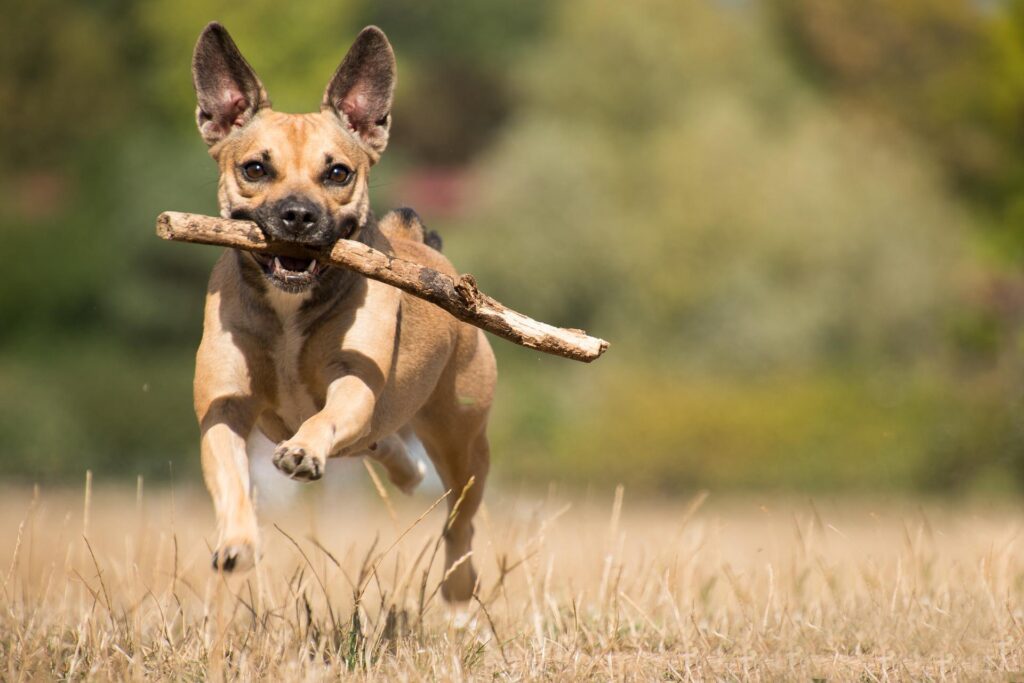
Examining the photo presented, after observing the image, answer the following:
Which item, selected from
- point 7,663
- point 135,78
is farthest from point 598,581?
point 135,78

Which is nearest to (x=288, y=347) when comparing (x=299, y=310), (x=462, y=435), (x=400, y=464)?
(x=299, y=310)

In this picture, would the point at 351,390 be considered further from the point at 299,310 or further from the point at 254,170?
the point at 254,170

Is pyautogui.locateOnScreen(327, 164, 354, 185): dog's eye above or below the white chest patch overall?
above

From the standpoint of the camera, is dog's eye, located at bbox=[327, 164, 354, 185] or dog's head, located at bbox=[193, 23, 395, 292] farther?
dog's eye, located at bbox=[327, 164, 354, 185]

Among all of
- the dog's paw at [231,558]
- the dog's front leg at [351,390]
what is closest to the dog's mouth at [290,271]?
the dog's front leg at [351,390]

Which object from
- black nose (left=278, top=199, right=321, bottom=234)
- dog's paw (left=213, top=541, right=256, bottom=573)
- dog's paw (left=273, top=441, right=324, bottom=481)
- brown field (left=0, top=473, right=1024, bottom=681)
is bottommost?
brown field (left=0, top=473, right=1024, bottom=681)

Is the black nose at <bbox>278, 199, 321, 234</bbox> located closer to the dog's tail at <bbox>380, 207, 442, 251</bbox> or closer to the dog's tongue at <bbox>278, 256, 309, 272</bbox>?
the dog's tongue at <bbox>278, 256, 309, 272</bbox>

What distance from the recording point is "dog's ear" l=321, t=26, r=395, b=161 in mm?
7609

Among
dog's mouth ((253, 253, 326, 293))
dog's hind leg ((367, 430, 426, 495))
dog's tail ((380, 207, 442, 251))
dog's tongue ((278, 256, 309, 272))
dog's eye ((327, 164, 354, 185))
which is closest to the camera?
dog's mouth ((253, 253, 326, 293))

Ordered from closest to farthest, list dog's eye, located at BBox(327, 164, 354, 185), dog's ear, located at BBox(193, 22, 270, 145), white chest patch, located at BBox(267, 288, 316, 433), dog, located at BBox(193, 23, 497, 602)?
dog, located at BBox(193, 23, 497, 602) < white chest patch, located at BBox(267, 288, 316, 433) < dog's eye, located at BBox(327, 164, 354, 185) < dog's ear, located at BBox(193, 22, 270, 145)

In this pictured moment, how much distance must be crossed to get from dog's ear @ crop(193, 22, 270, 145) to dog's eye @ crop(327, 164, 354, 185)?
0.68 meters

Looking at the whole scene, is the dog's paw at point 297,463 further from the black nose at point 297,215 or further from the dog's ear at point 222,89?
the dog's ear at point 222,89

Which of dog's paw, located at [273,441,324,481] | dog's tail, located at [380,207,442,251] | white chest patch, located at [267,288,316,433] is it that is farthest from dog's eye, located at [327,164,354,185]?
dog's paw, located at [273,441,324,481]

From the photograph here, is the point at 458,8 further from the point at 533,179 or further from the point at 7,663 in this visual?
the point at 7,663
